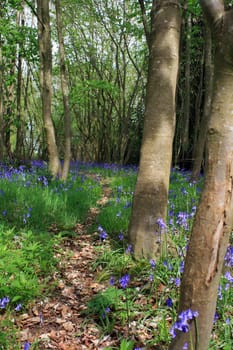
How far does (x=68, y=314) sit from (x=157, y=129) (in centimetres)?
195

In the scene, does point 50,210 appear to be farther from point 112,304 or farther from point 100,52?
point 100,52

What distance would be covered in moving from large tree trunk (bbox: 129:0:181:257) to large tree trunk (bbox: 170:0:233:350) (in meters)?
1.57

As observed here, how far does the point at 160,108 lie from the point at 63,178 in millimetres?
4353

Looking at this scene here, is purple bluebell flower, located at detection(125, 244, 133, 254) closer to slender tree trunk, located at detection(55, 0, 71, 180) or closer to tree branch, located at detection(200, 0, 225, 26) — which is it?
tree branch, located at detection(200, 0, 225, 26)

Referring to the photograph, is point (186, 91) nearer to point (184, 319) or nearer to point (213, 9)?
point (213, 9)

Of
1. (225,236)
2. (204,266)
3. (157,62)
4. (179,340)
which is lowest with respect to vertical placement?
(179,340)

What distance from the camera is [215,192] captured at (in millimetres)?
1579

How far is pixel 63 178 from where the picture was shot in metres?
7.18

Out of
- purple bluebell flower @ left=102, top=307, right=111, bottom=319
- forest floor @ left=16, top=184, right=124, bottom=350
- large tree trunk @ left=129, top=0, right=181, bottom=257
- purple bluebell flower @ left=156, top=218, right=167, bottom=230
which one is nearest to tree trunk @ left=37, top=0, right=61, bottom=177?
forest floor @ left=16, top=184, right=124, bottom=350

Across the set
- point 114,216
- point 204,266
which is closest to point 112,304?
point 204,266

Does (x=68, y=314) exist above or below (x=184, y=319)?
below

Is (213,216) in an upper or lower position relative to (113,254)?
upper

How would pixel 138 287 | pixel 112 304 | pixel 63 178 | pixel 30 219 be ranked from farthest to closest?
pixel 63 178 < pixel 30 219 < pixel 138 287 < pixel 112 304

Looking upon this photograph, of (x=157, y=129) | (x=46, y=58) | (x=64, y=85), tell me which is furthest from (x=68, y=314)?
(x=46, y=58)
